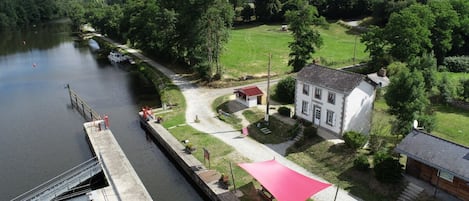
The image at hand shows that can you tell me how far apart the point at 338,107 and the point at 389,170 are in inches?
360

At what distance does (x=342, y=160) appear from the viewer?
1240 inches

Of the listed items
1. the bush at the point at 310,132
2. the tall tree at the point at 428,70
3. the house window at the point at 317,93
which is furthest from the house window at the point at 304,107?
the tall tree at the point at 428,70

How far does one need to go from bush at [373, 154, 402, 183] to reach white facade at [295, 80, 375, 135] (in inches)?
305

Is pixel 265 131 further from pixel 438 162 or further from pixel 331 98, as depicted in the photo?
pixel 438 162

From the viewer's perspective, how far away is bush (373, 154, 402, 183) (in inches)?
1067

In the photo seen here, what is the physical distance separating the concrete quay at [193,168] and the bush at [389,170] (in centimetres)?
1057

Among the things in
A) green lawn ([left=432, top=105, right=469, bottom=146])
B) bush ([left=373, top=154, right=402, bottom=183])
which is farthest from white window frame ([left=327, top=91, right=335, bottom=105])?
green lawn ([left=432, top=105, right=469, bottom=146])

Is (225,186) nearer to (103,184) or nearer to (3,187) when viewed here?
(103,184)

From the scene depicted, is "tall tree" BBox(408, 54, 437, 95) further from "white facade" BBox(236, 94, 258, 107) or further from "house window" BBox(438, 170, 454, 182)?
"house window" BBox(438, 170, 454, 182)

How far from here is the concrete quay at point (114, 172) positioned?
92.5 ft

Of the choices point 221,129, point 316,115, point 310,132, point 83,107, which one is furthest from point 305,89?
point 83,107

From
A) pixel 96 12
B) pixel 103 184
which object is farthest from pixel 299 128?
pixel 96 12

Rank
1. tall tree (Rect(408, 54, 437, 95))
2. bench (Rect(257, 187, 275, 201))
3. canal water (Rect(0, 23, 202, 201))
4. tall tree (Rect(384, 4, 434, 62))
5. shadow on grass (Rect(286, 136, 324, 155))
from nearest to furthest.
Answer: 1. bench (Rect(257, 187, 275, 201))
2. canal water (Rect(0, 23, 202, 201))
3. shadow on grass (Rect(286, 136, 324, 155))
4. tall tree (Rect(408, 54, 437, 95))
5. tall tree (Rect(384, 4, 434, 62))

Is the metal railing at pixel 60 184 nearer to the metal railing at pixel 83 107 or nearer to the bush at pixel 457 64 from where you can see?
the metal railing at pixel 83 107
